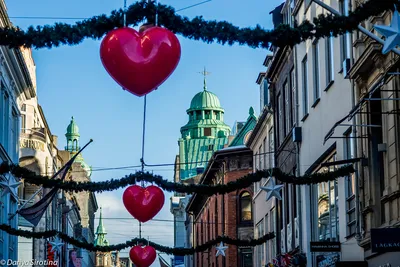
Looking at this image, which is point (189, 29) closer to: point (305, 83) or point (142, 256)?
point (142, 256)

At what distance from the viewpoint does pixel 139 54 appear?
11.8 m

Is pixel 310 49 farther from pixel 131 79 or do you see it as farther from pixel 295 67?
pixel 131 79

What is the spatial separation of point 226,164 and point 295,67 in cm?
2679

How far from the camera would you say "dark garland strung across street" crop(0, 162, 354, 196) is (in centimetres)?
2273

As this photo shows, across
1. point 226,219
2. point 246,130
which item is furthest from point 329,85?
point 246,130

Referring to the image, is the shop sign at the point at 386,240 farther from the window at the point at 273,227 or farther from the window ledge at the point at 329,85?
the window at the point at 273,227

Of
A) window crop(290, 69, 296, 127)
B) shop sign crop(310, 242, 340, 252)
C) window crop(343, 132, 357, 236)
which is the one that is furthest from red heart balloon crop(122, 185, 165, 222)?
window crop(290, 69, 296, 127)

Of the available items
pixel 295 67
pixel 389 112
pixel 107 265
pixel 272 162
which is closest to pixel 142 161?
pixel 389 112

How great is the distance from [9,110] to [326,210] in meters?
18.6

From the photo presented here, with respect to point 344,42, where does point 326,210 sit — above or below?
below

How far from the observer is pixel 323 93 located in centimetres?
3005

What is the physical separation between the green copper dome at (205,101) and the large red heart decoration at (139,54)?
4841 inches

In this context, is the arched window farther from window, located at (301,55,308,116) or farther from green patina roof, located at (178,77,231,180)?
green patina roof, located at (178,77,231,180)

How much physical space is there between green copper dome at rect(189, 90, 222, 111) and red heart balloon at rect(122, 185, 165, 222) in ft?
373
